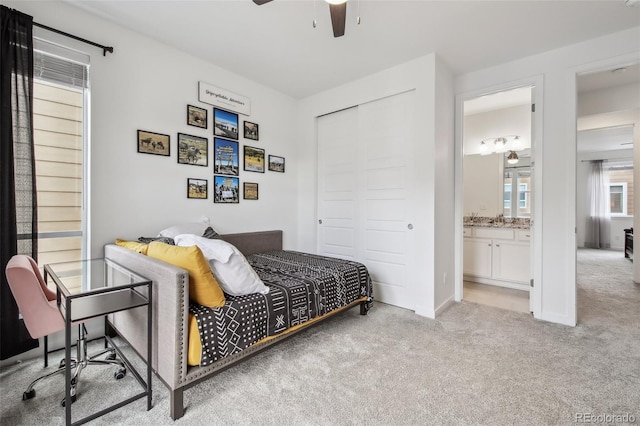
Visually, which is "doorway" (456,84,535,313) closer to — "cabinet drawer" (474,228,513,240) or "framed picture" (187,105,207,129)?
"cabinet drawer" (474,228,513,240)

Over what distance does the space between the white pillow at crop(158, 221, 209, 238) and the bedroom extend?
0.20m

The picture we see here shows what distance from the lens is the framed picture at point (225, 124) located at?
3.32m

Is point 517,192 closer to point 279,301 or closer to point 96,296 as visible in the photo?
point 279,301

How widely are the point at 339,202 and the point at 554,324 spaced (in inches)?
103

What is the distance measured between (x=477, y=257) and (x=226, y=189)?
3741 millimetres

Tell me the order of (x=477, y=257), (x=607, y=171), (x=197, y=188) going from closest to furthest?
(x=197, y=188), (x=477, y=257), (x=607, y=171)

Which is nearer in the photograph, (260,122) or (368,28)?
(368,28)

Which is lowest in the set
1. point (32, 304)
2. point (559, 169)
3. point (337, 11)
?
point (32, 304)

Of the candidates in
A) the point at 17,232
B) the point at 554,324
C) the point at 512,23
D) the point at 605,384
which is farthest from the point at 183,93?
the point at 554,324

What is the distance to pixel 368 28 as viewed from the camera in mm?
2605

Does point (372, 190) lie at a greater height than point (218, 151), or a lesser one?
lesser

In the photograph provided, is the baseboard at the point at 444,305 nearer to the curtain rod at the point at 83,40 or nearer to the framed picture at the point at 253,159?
the framed picture at the point at 253,159

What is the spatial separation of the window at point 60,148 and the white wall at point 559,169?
4.28m

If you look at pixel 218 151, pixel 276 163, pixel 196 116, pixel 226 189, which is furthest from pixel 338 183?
pixel 196 116
